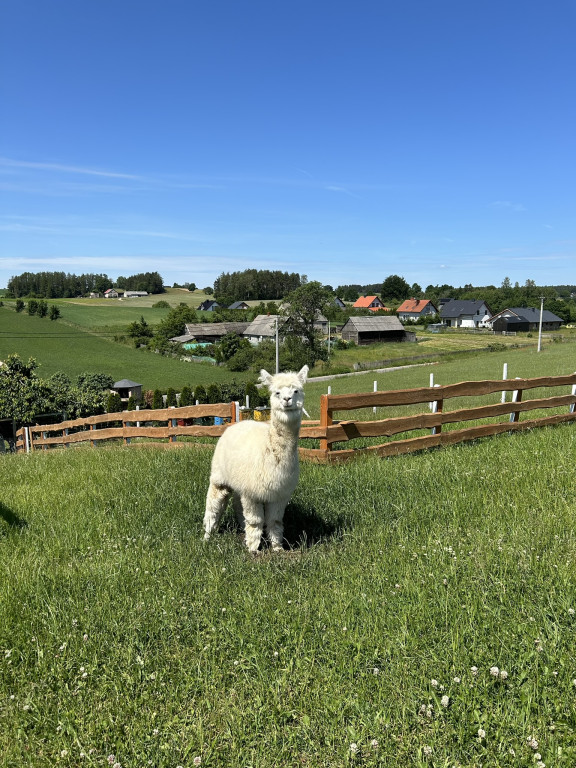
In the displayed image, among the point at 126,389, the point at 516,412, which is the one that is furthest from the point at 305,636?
the point at 126,389

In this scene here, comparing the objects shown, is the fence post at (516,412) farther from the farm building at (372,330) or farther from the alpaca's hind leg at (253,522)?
the farm building at (372,330)

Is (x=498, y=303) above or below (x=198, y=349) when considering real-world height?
above

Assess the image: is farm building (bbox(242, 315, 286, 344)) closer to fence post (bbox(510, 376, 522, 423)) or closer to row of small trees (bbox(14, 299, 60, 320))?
row of small trees (bbox(14, 299, 60, 320))

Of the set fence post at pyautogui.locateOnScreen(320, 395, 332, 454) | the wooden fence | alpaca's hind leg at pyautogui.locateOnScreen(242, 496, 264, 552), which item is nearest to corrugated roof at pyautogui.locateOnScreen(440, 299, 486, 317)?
the wooden fence

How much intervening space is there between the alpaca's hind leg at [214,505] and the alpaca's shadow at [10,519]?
2166mm

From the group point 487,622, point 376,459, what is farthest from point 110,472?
point 487,622

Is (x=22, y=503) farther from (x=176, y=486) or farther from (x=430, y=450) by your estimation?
(x=430, y=450)

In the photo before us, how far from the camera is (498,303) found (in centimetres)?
13362

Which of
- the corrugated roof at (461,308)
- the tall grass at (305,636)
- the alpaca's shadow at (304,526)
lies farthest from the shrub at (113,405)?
the corrugated roof at (461,308)

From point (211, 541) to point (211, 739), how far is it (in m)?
2.76

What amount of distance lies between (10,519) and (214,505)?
2488 mm

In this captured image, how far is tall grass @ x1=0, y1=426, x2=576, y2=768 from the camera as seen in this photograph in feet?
9.67

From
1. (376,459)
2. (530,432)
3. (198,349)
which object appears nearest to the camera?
(376,459)

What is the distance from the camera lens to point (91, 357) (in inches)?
2844
